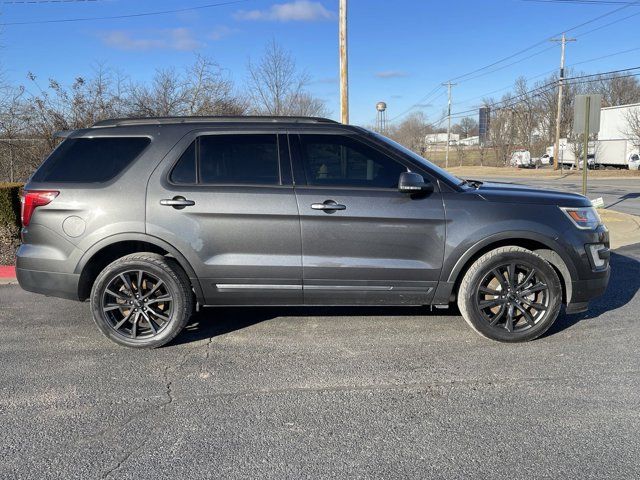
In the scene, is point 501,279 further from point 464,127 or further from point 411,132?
point 464,127

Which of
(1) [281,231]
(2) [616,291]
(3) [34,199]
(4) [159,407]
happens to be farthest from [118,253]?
(2) [616,291]

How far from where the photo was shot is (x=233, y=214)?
163 inches

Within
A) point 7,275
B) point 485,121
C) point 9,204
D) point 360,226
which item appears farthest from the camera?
point 485,121

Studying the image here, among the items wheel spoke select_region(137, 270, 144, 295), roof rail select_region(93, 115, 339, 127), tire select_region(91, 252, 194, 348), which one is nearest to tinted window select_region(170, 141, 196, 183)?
roof rail select_region(93, 115, 339, 127)

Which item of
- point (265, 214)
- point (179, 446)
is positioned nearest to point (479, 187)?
point (265, 214)

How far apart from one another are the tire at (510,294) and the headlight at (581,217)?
451 millimetres

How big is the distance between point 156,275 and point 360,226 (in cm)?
178

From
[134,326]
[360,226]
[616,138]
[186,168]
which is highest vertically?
[616,138]

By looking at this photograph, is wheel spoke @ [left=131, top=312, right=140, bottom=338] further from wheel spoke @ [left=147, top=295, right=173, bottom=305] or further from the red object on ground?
the red object on ground

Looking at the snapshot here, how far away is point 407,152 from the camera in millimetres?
4418

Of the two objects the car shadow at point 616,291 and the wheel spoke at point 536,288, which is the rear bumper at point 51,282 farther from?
the car shadow at point 616,291

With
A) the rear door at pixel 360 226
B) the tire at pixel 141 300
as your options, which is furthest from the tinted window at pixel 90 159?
the rear door at pixel 360 226

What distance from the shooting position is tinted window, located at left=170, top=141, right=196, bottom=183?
13.9 ft

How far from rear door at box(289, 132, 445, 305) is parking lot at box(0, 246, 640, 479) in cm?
53
